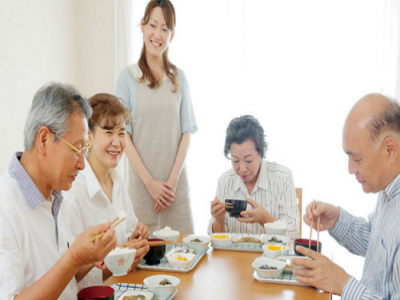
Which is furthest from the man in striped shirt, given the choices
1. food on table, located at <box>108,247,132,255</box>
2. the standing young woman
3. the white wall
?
the white wall

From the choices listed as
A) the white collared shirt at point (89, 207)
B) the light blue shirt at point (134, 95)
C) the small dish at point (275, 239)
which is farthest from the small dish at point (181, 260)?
the light blue shirt at point (134, 95)

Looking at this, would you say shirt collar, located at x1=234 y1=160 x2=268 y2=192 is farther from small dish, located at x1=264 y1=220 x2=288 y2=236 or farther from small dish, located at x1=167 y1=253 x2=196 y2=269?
small dish, located at x1=167 y1=253 x2=196 y2=269

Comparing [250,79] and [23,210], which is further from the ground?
[250,79]

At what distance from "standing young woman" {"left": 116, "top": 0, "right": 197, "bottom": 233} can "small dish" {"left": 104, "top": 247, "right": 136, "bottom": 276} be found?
1192mm

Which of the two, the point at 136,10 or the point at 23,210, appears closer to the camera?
the point at 23,210

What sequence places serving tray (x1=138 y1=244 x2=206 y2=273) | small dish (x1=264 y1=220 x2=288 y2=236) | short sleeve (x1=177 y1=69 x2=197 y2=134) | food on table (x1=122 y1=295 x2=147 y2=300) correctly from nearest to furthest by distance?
food on table (x1=122 y1=295 x2=147 y2=300)
serving tray (x1=138 y1=244 x2=206 y2=273)
small dish (x1=264 y1=220 x2=288 y2=236)
short sleeve (x1=177 y1=69 x2=197 y2=134)

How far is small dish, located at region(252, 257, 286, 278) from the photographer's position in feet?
5.61

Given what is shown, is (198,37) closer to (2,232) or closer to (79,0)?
(79,0)

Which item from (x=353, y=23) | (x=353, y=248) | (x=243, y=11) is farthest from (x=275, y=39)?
(x=353, y=248)

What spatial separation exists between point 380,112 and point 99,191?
1.34 metres

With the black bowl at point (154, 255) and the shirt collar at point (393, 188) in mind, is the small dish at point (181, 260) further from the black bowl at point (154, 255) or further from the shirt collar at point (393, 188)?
the shirt collar at point (393, 188)

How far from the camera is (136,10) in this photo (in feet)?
13.9

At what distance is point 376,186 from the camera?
1.70m

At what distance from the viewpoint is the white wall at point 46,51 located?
330 centimetres
